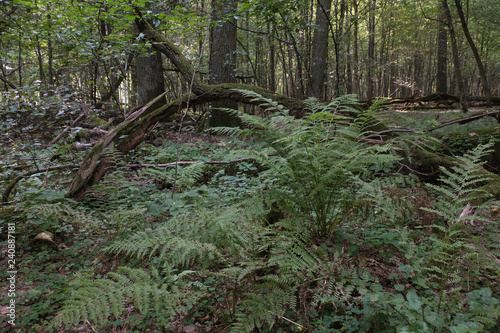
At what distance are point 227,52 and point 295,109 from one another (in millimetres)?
4129

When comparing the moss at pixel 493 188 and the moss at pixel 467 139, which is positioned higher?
the moss at pixel 467 139

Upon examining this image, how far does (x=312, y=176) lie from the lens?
2293 millimetres

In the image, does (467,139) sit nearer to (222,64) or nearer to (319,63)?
(319,63)

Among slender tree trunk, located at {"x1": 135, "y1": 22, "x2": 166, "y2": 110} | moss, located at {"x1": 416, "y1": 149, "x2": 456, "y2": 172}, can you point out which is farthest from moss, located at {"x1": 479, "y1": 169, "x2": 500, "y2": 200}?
slender tree trunk, located at {"x1": 135, "y1": 22, "x2": 166, "y2": 110}

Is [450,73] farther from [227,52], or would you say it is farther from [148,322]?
[148,322]

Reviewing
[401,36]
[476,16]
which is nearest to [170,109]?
[476,16]

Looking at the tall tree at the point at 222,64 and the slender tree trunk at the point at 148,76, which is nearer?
the tall tree at the point at 222,64

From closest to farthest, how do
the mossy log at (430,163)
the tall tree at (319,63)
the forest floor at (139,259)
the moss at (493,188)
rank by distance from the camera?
1. the forest floor at (139,259)
2. the moss at (493,188)
3. the mossy log at (430,163)
4. the tall tree at (319,63)

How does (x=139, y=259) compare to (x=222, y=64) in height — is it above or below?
below

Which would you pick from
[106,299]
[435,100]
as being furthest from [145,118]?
[435,100]

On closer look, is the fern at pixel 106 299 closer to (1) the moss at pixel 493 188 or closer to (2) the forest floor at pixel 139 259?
(2) the forest floor at pixel 139 259

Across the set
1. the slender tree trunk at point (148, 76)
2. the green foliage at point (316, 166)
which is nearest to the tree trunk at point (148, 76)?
the slender tree trunk at point (148, 76)

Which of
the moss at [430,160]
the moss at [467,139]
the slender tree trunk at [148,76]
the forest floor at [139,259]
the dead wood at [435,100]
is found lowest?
the forest floor at [139,259]

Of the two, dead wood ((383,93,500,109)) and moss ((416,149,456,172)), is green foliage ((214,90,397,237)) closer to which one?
moss ((416,149,456,172))
